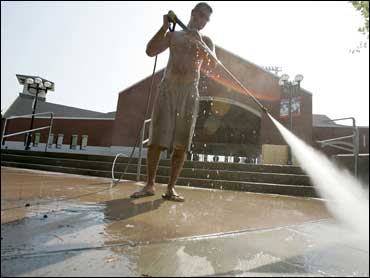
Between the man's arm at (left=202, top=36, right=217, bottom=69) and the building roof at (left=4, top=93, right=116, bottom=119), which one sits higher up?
the building roof at (left=4, top=93, right=116, bottom=119)

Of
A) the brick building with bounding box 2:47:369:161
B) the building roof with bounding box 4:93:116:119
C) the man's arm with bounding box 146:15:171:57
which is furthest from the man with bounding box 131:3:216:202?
the building roof with bounding box 4:93:116:119

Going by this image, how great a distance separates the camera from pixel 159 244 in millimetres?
1351

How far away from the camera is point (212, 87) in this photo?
18.6 meters

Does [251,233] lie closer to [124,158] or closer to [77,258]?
[77,258]

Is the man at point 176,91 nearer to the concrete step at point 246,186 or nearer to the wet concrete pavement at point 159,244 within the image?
the wet concrete pavement at point 159,244

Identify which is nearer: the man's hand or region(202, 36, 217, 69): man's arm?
the man's hand

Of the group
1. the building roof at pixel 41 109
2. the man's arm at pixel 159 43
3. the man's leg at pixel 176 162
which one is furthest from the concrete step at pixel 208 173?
the building roof at pixel 41 109

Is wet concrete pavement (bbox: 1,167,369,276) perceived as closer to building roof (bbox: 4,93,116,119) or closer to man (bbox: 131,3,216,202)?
man (bbox: 131,3,216,202)

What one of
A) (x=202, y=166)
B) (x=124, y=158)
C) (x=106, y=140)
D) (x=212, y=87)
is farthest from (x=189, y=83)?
(x=106, y=140)

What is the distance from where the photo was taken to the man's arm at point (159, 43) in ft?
9.75

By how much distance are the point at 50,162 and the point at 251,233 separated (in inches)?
301

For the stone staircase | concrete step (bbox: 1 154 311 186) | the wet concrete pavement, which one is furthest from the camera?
concrete step (bbox: 1 154 311 186)

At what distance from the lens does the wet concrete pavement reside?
1059mm

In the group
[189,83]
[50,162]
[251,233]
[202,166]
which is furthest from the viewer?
[50,162]
